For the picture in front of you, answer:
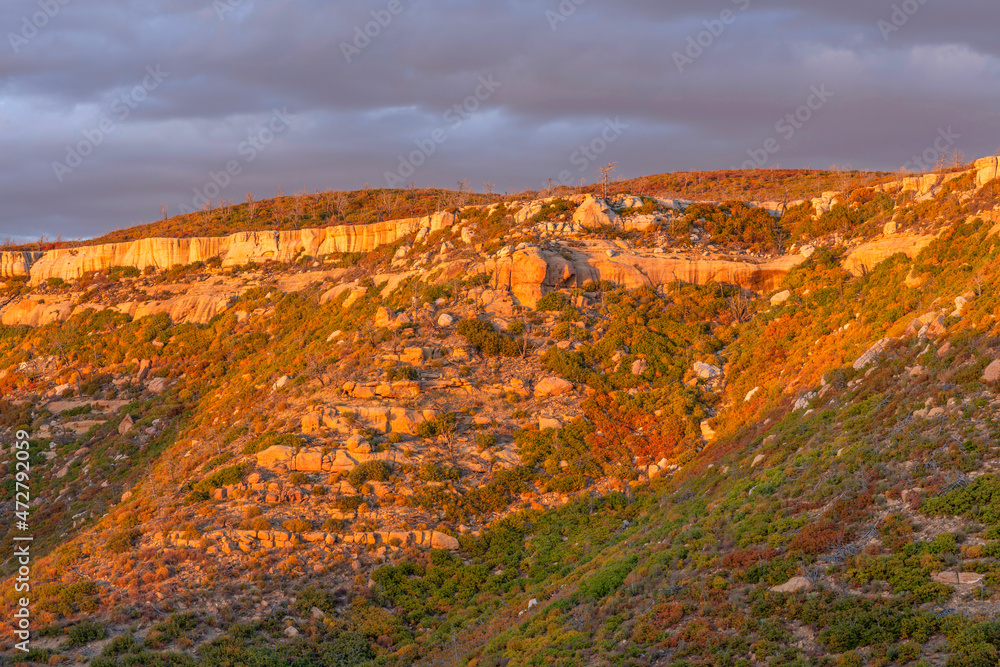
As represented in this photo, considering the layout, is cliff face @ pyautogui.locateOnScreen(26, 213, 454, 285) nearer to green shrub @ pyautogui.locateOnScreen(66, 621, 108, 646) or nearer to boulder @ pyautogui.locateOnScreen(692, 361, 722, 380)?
boulder @ pyautogui.locateOnScreen(692, 361, 722, 380)

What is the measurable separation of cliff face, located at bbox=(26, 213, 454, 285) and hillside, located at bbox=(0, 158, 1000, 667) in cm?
492

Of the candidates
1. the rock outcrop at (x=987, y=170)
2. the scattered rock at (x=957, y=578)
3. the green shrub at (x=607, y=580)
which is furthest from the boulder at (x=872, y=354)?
the rock outcrop at (x=987, y=170)

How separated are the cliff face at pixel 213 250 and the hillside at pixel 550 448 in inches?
Result: 194

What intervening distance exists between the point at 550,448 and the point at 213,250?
137 ft

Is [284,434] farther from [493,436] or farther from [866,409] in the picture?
[866,409]

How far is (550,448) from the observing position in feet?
91.6

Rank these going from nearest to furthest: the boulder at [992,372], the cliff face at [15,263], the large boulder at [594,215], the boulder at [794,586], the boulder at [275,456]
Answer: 1. the boulder at [794,586]
2. the boulder at [992,372]
3. the boulder at [275,456]
4. the large boulder at [594,215]
5. the cliff face at [15,263]

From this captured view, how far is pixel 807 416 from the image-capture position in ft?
71.3

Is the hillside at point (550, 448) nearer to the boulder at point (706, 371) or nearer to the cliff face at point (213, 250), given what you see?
the boulder at point (706, 371)

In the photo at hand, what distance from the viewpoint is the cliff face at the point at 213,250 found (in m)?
55.3

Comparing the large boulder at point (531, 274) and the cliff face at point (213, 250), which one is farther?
the cliff face at point (213, 250)

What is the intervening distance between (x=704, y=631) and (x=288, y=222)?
61385 millimetres

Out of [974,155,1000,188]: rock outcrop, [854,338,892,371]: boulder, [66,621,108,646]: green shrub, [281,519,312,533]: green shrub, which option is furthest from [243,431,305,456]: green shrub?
[974,155,1000,188]: rock outcrop

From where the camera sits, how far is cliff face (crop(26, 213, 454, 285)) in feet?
181
